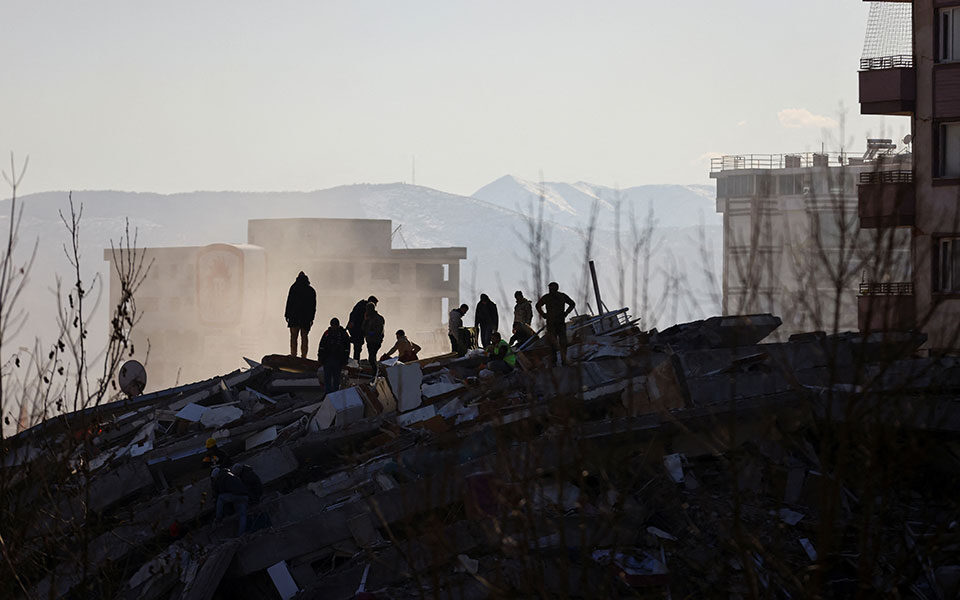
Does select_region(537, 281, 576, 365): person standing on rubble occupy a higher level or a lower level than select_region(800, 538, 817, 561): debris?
higher

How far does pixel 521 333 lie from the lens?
20.4 metres

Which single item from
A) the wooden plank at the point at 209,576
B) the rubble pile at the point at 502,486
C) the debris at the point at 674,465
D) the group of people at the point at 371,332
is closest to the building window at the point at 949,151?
the rubble pile at the point at 502,486

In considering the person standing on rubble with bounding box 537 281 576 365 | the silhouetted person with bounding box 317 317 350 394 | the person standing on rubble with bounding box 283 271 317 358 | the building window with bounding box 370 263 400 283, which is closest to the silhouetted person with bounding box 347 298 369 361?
the person standing on rubble with bounding box 283 271 317 358

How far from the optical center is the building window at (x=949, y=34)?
2167 centimetres

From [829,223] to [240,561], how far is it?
61.4m

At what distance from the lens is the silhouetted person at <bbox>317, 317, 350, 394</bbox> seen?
18.2 m

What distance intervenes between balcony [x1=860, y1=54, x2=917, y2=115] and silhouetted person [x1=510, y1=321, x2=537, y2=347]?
344 inches

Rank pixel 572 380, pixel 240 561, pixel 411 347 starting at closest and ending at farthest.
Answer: pixel 572 380 < pixel 240 561 < pixel 411 347

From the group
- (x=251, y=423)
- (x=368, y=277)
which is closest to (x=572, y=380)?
(x=251, y=423)

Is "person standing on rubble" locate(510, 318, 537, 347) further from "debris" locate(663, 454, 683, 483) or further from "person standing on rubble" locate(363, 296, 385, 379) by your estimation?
"debris" locate(663, 454, 683, 483)

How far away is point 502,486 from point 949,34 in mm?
17255

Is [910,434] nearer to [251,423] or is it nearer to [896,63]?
[251,423]

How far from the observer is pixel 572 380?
23.1 ft

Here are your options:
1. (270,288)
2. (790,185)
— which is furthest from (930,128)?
(270,288)
